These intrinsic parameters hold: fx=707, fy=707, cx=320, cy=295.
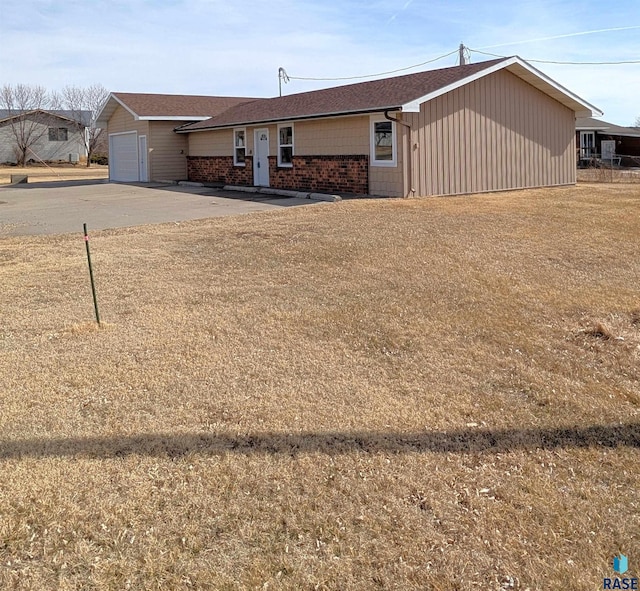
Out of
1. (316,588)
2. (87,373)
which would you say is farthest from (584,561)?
(87,373)

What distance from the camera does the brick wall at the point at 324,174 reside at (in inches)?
770

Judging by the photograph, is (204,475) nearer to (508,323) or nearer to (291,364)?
(291,364)

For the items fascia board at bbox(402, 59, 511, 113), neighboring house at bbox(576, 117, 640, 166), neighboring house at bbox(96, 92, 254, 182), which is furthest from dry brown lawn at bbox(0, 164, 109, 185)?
neighboring house at bbox(576, 117, 640, 166)

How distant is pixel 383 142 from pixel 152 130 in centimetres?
1332

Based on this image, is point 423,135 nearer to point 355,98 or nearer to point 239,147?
point 355,98

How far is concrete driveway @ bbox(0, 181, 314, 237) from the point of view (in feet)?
52.3

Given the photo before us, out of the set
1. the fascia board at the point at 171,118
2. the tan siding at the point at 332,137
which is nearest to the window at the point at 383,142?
the tan siding at the point at 332,137

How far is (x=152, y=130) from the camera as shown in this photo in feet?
94.3

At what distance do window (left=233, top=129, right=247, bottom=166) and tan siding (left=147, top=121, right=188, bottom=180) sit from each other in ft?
15.4

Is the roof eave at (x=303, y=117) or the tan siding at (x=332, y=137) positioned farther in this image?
the tan siding at (x=332, y=137)

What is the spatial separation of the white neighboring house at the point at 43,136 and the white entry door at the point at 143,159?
33.7 metres

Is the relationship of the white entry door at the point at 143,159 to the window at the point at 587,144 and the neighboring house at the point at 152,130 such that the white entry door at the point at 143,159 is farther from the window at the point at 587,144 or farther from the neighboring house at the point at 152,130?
the window at the point at 587,144

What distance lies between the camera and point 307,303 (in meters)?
8.09

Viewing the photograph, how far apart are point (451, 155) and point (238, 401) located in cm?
1544
